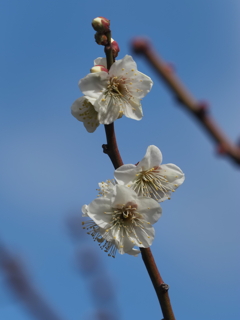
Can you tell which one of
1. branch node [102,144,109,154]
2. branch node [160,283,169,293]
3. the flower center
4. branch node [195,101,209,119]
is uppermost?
branch node [102,144,109,154]

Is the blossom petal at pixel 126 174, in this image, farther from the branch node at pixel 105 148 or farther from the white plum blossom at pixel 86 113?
the white plum blossom at pixel 86 113

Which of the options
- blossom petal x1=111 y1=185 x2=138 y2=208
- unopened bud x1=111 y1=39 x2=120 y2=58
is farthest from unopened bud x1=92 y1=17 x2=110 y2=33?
blossom petal x1=111 y1=185 x2=138 y2=208

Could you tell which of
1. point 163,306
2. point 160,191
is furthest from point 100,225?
point 163,306

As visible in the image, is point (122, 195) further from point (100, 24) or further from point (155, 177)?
point (100, 24)

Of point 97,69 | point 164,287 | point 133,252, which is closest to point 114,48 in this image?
point 97,69

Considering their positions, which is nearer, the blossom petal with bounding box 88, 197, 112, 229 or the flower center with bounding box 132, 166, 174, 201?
the blossom petal with bounding box 88, 197, 112, 229

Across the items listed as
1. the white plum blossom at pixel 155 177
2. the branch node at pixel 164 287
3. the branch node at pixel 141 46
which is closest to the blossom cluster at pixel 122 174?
the white plum blossom at pixel 155 177

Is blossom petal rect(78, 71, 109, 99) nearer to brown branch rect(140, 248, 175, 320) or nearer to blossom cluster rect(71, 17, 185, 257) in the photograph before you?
blossom cluster rect(71, 17, 185, 257)

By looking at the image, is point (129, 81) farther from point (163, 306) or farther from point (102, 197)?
point (163, 306)
